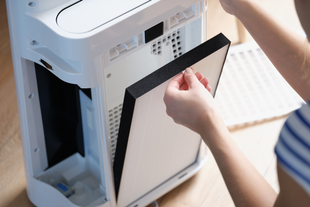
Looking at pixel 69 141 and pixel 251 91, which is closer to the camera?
pixel 69 141

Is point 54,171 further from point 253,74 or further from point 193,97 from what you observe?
point 253,74

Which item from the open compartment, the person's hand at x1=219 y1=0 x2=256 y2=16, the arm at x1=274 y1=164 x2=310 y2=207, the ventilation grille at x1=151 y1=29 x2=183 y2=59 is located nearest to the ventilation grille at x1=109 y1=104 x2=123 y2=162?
the open compartment

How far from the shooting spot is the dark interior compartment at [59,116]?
85 centimetres

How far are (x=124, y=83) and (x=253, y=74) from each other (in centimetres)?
69

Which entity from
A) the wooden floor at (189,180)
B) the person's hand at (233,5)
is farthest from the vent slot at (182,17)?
the wooden floor at (189,180)

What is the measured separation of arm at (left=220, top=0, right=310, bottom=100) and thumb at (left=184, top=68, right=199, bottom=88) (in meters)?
0.17

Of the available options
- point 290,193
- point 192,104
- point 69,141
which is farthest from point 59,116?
point 290,193

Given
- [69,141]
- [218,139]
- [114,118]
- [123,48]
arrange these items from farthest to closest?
[69,141] < [114,118] < [123,48] < [218,139]

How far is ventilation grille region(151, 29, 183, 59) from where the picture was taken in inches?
32.5

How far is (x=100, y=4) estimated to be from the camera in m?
0.68

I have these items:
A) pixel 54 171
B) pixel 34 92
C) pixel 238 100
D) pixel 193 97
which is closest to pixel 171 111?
pixel 193 97

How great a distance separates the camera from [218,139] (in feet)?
1.89

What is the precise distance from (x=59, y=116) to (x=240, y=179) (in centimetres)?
53

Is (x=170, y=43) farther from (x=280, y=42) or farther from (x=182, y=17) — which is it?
(x=280, y=42)
